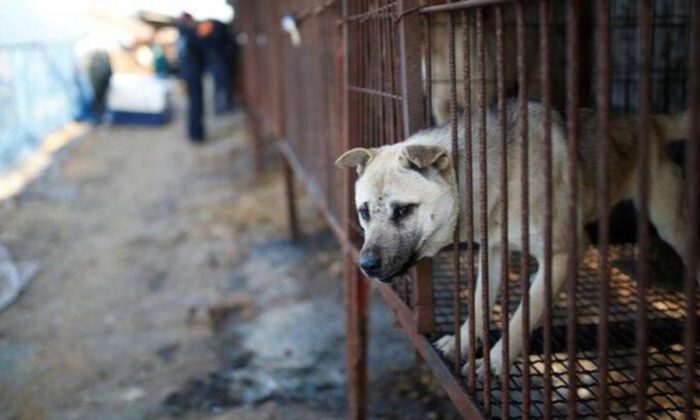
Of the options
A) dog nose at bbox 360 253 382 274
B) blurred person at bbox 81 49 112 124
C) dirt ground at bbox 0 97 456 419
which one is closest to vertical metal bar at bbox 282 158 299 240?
dirt ground at bbox 0 97 456 419

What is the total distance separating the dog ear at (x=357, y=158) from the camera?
288cm

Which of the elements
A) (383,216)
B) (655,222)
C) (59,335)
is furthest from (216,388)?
(655,222)

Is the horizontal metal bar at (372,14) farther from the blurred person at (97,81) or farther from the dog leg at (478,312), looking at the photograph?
the blurred person at (97,81)

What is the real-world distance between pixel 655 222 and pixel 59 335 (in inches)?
183

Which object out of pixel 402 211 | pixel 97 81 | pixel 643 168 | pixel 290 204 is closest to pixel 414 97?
pixel 402 211

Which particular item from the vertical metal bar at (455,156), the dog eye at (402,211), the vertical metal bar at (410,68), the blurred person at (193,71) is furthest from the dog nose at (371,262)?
the blurred person at (193,71)

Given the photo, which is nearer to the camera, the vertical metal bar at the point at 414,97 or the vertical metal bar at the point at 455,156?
the vertical metal bar at the point at 455,156

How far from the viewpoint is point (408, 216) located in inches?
105

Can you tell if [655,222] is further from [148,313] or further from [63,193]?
[63,193]

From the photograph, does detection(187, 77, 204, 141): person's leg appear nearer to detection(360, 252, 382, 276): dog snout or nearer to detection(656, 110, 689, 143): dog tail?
detection(656, 110, 689, 143): dog tail

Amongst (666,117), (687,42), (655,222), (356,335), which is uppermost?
(687,42)

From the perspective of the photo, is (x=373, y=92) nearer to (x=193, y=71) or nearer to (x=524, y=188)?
(x=524, y=188)

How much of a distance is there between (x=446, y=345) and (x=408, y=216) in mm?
555

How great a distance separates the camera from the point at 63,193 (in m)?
10.6
